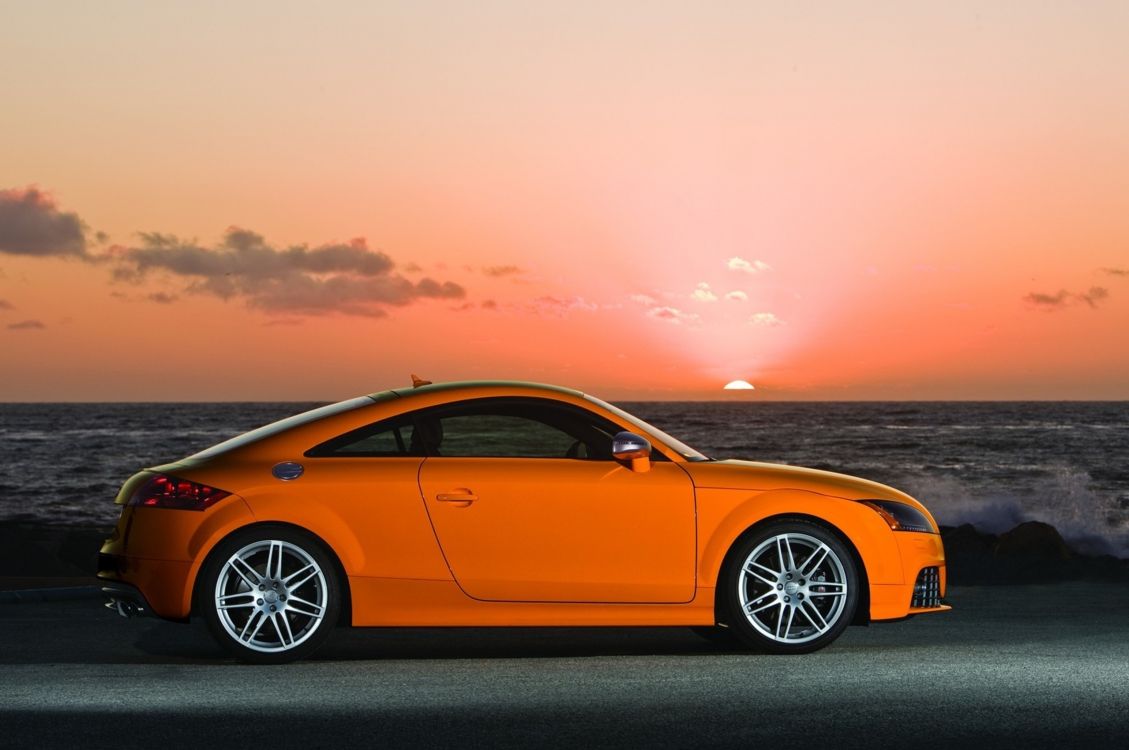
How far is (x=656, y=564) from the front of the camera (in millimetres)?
8555

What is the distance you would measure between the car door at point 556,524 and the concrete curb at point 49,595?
552cm

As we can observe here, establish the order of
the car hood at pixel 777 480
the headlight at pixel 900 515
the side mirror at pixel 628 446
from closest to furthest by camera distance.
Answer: the side mirror at pixel 628 446 → the car hood at pixel 777 480 → the headlight at pixel 900 515

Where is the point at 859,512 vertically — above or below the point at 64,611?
above

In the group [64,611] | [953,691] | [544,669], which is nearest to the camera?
[953,691]

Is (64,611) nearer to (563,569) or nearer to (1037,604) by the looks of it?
(563,569)

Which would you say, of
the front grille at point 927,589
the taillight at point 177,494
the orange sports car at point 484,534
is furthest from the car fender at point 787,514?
the taillight at point 177,494

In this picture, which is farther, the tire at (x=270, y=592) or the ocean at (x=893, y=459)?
the ocean at (x=893, y=459)

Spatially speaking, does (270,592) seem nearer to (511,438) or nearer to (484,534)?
(484,534)

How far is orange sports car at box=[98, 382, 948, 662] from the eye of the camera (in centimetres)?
837

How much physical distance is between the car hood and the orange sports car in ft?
0.06

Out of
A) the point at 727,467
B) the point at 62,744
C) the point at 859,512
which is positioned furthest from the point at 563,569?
the point at 62,744

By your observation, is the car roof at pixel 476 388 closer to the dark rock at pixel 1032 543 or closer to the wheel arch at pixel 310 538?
the wheel arch at pixel 310 538

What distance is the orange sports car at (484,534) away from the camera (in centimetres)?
837

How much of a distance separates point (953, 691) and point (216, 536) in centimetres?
417
